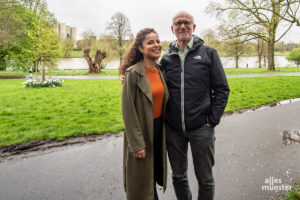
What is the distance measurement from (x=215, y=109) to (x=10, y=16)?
27.6 m

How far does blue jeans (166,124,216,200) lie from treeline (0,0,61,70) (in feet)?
51.6

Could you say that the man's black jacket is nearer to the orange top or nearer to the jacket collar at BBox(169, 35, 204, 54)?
the jacket collar at BBox(169, 35, 204, 54)

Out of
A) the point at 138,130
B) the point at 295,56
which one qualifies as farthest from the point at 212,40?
the point at 138,130

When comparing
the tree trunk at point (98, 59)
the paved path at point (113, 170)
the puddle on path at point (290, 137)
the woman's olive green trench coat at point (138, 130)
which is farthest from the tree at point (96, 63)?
the woman's olive green trench coat at point (138, 130)

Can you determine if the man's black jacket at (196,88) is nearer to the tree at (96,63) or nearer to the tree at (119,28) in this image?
the tree at (96,63)

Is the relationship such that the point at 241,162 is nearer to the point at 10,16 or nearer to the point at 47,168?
the point at 47,168

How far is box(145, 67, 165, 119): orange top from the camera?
7.28 feet

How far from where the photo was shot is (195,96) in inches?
88.2

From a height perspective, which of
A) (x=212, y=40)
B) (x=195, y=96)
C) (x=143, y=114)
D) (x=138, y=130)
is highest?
(x=212, y=40)

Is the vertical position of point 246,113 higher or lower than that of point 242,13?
lower

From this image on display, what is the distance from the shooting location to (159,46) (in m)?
2.28

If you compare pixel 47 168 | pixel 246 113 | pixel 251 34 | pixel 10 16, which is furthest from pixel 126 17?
pixel 47 168

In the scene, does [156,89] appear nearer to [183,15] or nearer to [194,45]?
[194,45]

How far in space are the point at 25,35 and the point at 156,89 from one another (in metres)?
31.9
